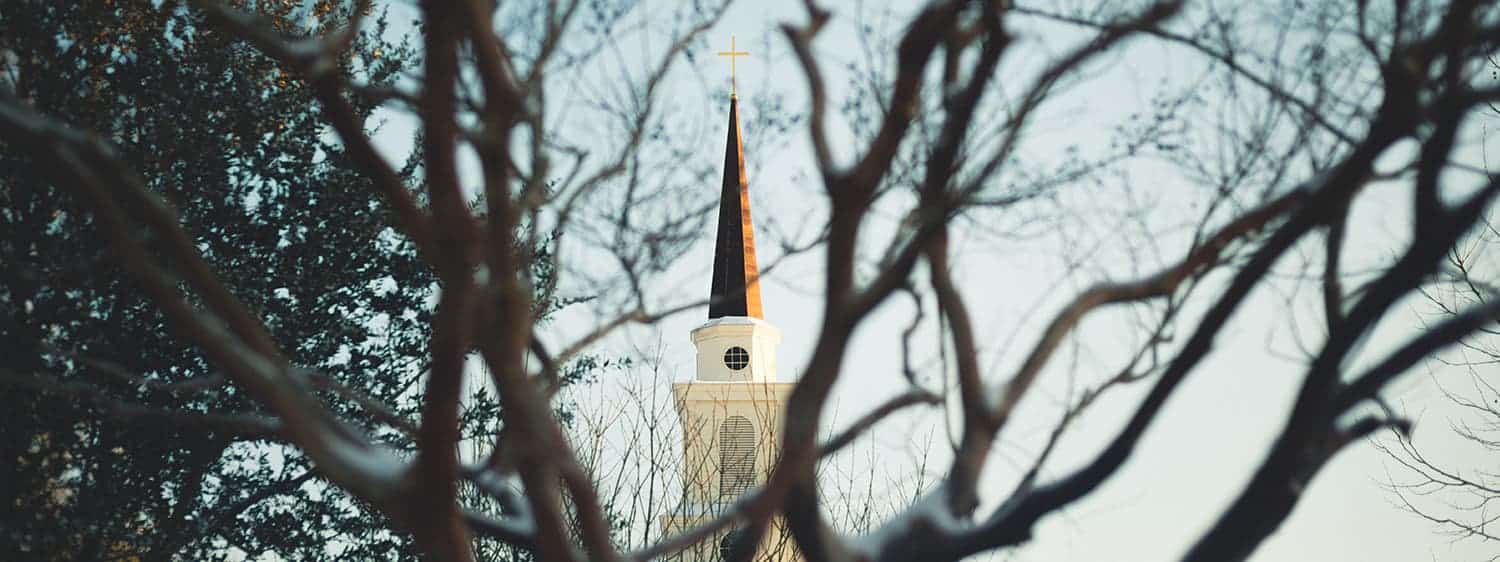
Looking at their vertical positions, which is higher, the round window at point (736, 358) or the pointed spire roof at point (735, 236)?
the round window at point (736, 358)

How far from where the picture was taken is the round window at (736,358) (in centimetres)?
2433

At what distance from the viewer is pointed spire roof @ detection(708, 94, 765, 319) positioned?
5.29 metres

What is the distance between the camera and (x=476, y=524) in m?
4.24

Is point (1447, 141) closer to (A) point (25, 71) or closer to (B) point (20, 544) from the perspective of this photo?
(B) point (20, 544)

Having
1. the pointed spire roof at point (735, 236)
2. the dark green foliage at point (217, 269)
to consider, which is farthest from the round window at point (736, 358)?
the dark green foliage at point (217, 269)

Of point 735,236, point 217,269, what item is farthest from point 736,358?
point 217,269

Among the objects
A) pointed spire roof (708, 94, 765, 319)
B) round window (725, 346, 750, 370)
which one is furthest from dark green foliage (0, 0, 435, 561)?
round window (725, 346, 750, 370)

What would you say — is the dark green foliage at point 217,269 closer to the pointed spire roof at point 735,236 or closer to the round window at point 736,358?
the pointed spire roof at point 735,236

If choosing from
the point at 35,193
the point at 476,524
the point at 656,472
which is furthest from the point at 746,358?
the point at 476,524

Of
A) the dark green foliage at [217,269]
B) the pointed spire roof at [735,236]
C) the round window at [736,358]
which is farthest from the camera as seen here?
the round window at [736,358]

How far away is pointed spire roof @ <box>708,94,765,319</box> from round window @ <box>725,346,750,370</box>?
26.7 inches

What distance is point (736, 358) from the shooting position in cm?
2441

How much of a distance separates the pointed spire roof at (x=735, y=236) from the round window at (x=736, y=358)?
2.23 ft

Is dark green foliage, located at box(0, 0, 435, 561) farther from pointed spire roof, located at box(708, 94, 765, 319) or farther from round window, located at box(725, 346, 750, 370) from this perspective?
round window, located at box(725, 346, 750, 370)
